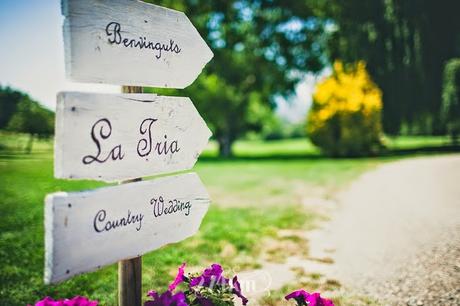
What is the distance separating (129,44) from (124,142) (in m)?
0.49

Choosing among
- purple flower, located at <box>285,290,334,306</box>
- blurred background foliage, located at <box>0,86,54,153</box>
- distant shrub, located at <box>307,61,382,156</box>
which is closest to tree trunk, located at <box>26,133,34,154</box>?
blurred background foliage, located at <box>0,86,54,153</box>

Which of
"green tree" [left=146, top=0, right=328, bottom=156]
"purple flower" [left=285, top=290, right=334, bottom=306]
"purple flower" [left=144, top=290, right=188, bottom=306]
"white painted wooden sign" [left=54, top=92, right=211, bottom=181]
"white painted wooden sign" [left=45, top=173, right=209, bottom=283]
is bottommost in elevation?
"purple flower" [left=285, top=290, right=334, bottom=306]

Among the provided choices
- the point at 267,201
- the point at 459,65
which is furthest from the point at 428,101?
the point at 267,201

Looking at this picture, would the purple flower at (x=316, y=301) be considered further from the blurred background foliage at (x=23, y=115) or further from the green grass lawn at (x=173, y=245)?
the blurred background foliage at (x=23, y=115)

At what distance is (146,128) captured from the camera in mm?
1802

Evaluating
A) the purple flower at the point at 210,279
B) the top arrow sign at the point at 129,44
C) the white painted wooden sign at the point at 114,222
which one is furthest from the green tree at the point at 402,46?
the purple flower at the point at 210,279

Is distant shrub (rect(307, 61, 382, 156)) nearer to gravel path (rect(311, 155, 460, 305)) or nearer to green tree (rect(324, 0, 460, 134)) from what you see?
green tree (rect(324, 0, 460, 134))

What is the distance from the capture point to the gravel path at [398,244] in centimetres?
326

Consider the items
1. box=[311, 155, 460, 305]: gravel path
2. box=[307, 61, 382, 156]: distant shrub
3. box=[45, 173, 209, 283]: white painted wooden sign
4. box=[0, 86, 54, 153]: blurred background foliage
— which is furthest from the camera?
box=[0, 86, 54, 153]: blurred background foliage

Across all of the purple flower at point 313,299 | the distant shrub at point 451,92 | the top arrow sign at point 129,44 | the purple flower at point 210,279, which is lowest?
the purple flower at point 313,299

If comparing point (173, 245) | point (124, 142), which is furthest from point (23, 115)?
point (124, 142)

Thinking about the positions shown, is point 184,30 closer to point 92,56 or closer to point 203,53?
point 203,53

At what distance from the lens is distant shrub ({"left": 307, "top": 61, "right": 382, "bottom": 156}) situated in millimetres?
21641

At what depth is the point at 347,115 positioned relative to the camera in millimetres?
22188
